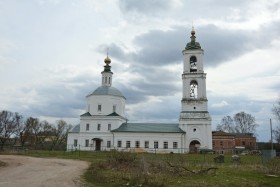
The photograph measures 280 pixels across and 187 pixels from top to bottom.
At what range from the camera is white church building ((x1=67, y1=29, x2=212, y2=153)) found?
4912cm

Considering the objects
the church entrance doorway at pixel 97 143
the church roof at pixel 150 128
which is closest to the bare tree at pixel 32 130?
the church entrance doorway at pixel 97 143

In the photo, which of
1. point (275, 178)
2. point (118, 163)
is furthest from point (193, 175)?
point (118, 163)

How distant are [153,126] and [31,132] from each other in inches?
1203

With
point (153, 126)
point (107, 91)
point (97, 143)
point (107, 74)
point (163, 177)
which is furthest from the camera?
point (107, 74)

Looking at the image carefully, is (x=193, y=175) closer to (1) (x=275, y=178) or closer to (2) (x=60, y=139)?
(1) (x=275, y=178)

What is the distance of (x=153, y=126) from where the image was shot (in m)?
52.9

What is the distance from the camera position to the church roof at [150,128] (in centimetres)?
5072

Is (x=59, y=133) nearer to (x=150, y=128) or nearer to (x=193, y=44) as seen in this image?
(x=150, y=128)

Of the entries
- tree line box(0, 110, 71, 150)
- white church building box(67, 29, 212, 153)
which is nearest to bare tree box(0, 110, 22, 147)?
tree line box(0, 110, 71, 150)

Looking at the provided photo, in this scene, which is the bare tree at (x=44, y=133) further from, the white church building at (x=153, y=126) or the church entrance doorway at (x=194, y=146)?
the church entrance doorway at (x=194, y=146)

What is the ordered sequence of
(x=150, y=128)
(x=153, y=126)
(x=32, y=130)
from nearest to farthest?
1. (x=150, y=128)
2. (x=153, y=126)
3. (x=32, y=130)

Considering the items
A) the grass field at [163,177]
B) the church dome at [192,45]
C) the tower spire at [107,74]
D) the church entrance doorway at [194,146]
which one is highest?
the church dome at [192,45]

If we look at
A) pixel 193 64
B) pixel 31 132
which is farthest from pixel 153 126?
pixel 31 132

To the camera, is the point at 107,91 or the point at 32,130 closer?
the point at 107,91
